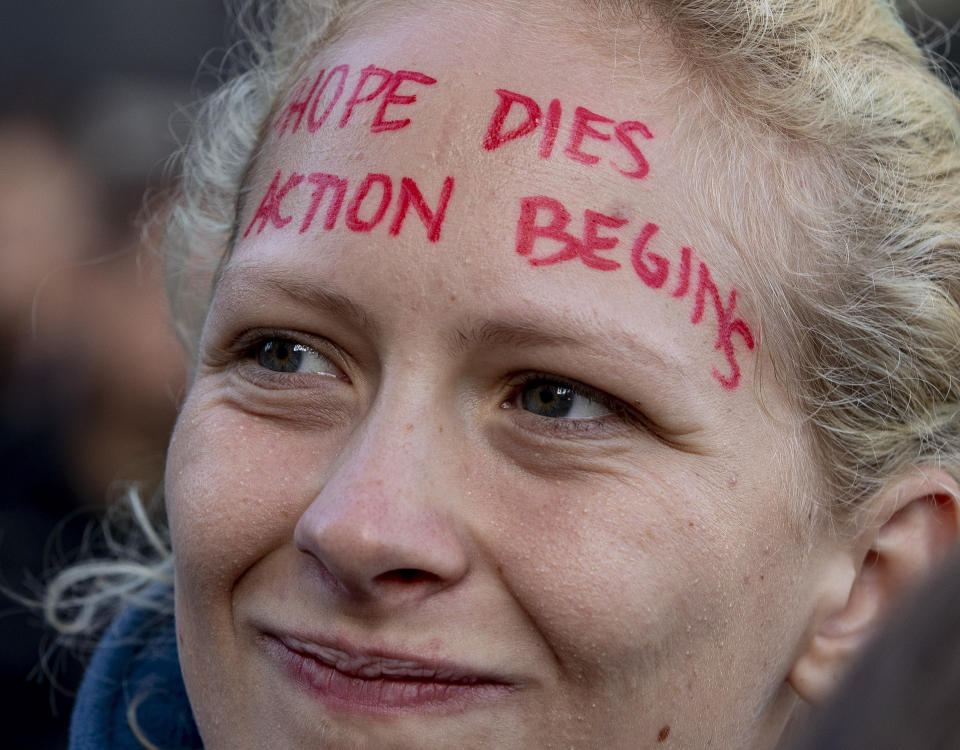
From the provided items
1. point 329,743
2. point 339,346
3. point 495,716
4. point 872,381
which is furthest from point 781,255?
point 329,743

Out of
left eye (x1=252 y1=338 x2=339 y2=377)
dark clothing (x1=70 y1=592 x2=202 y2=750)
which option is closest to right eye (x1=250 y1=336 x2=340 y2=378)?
left eye (x1=252 y1=338 x2=339 y2=377)

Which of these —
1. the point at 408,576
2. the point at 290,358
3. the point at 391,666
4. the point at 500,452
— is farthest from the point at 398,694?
the point at 290,358

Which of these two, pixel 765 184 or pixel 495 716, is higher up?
pixel 765 184

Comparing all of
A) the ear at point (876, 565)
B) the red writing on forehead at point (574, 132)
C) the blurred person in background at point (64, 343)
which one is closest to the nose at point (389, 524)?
the red writing on forehead at point (574, 132)

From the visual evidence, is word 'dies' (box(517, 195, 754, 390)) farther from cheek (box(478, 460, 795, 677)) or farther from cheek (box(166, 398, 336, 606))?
cheek (box(166, 398, 336, 606))

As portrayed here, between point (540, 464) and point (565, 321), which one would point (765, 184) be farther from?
point (540, 464)

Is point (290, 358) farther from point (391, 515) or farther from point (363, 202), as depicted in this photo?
point (391, 515)

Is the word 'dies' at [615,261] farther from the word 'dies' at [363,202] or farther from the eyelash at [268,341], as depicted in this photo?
the eyelash at [268,341]

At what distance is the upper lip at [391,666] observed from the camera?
1574mm

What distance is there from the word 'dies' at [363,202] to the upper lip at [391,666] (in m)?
0.57

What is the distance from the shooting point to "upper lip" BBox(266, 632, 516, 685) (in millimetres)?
1574

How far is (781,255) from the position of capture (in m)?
1.77

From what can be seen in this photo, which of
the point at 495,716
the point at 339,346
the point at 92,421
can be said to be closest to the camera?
the point at 495,716

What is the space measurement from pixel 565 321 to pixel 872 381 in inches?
23.1
